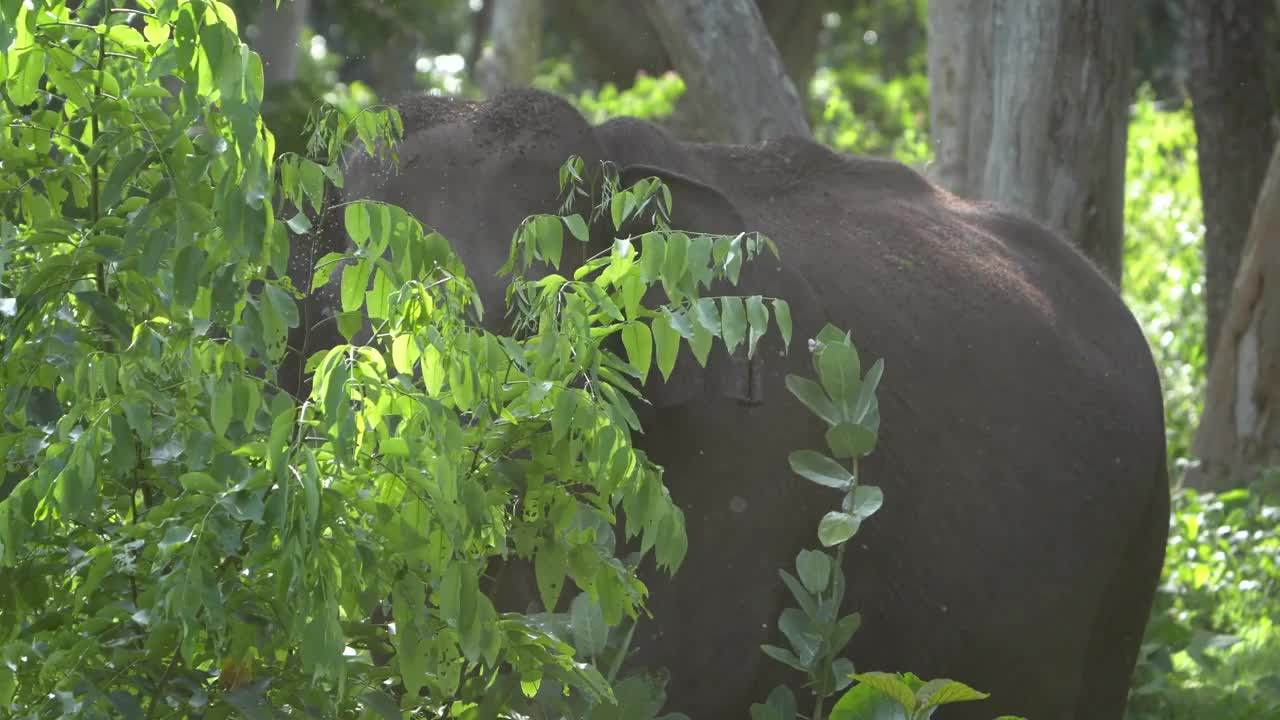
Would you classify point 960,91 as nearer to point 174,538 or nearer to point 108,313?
point 108,313

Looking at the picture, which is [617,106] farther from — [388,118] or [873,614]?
[388,118]

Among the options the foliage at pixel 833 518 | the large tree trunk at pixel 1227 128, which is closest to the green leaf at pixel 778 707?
the foliage at pixel 833 518

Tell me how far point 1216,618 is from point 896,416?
308 cm

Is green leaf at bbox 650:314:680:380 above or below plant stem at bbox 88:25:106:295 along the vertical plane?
below

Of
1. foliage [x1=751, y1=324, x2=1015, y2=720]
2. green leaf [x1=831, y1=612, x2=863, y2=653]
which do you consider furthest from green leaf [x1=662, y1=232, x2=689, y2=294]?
green leaf [x1=831, y1=612, x2=863, y2=653]

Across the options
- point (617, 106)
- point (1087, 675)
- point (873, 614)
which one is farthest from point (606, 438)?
point (617, 106)

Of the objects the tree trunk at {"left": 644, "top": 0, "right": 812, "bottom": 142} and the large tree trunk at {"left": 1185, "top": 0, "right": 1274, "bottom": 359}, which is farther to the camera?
the large tree trunk at {"left": 1185, "top": 0, "right": 1274, "bottom": 359}

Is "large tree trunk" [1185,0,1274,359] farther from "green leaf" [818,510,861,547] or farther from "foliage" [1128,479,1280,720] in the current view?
"green leaf" [818,510,861,547]

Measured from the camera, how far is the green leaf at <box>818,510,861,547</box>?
261 centimetres

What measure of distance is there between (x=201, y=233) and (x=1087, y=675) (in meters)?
4.16

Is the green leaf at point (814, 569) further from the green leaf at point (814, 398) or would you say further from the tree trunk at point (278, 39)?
the tree trunk at point (278, 39)

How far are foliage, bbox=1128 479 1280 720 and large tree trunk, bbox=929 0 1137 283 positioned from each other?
1.20 m

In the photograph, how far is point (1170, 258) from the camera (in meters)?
12.8

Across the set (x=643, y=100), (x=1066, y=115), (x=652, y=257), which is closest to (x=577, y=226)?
(x=652, y=257)
